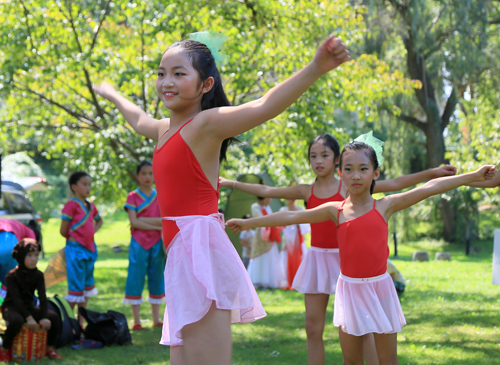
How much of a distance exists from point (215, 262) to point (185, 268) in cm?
12

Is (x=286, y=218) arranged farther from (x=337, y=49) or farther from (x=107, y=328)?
(x=107, y=328)

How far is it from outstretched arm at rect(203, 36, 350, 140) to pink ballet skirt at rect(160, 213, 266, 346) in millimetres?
398

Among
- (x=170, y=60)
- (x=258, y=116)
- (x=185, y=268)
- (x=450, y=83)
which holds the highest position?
(x=450, y=83)

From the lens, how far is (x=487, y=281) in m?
9.23

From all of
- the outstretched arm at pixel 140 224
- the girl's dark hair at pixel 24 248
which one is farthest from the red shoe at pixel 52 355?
the outstretched arm at pixel 140 224

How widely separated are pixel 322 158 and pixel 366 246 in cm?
99

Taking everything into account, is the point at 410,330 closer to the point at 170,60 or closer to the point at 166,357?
the point at 166,357

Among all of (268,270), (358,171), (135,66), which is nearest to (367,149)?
(358,171)

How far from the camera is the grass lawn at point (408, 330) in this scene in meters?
4.68

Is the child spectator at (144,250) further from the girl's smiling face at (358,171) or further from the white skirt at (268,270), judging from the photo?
the white skirt at (268,270)

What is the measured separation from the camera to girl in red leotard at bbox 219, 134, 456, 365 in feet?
12.3

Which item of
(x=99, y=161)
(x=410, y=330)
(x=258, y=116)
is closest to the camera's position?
(x=258, y=116)

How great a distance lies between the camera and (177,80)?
2188 millimetres

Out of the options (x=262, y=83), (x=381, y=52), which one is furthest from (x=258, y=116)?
(x=381, y=52)
